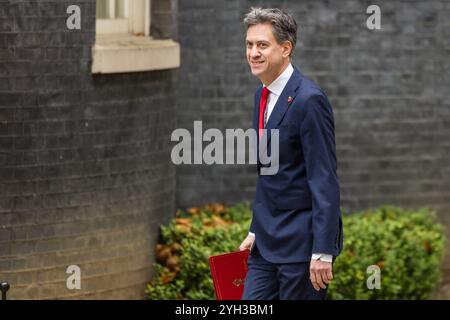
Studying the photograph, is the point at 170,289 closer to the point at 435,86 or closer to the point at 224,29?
the point at 224,29

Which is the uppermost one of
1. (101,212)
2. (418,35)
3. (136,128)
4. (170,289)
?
(418,35)

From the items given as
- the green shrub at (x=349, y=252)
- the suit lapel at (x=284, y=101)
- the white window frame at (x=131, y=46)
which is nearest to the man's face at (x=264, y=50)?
the suit lapel at (x=284, y=101)

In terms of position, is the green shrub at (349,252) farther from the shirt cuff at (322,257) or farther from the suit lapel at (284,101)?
the shirt cuff at (322,257)

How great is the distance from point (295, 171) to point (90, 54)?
375 centimetres

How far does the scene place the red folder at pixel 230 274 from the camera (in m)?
7.16

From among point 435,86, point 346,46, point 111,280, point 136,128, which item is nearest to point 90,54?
point 136,128

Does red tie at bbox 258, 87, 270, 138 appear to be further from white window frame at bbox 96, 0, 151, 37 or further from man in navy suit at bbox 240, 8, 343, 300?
white window frame at bbox 96, 0, 151, 37

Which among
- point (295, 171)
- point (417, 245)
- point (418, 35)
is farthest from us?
point (418, 35)

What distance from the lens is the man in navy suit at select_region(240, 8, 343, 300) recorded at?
670cm

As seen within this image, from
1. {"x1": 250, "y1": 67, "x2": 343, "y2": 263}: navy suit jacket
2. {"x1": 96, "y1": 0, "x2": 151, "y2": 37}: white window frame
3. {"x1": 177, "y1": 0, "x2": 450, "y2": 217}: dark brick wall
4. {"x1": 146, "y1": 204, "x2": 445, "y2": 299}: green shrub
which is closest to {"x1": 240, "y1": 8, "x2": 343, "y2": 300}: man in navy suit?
{"x1": 250, "y1": 67, "x2": 343, "y2": 263}: navy suit jacket

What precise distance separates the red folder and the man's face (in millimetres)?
1064

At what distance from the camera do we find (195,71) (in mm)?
12078

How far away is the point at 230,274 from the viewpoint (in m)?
7.25

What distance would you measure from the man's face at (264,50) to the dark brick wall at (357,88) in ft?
16.7
